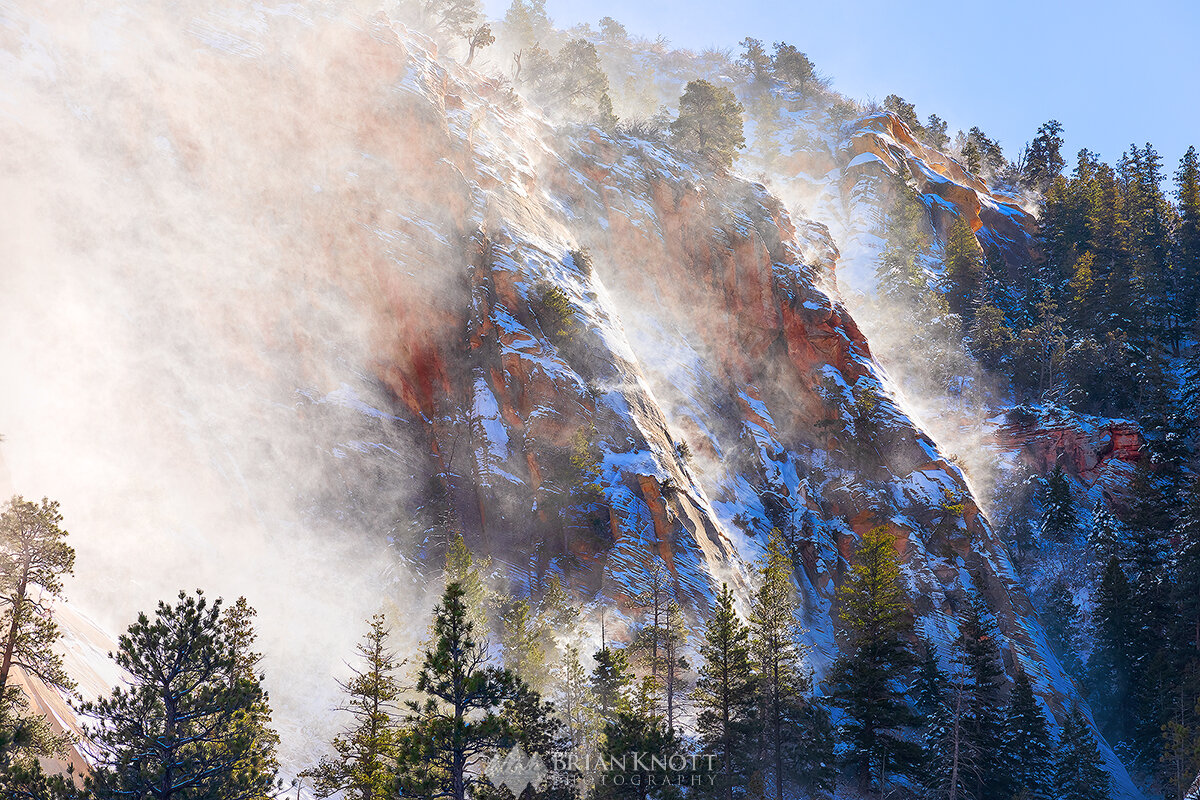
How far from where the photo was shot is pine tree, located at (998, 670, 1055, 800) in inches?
1134

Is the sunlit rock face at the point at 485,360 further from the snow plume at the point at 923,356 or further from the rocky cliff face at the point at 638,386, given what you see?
the snow plume at the point at 923,356

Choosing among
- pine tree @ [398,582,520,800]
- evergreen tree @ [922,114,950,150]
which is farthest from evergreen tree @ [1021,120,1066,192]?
pine tree @ [398,582,520,800]

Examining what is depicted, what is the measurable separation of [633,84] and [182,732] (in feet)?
303

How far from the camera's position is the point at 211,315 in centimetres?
3641

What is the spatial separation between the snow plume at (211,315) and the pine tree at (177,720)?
43.2 ft

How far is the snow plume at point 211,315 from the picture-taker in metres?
30.7

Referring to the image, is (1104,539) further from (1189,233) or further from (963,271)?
(1189,233)

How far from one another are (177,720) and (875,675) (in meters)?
25.7

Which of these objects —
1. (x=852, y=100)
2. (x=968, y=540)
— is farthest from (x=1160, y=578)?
(x=852, y=100)

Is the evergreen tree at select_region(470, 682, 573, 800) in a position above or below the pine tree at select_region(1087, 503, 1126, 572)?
below

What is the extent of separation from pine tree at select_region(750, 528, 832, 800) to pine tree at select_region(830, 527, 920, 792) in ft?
6.74

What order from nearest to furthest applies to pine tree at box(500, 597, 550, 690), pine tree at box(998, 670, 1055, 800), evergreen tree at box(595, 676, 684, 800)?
1. evergreen tree at box(595, 676, 684, 800)
2. pine tree at box(500, 597, 550, 690)
3. pine tree at box(998, 670, 1055, 800)

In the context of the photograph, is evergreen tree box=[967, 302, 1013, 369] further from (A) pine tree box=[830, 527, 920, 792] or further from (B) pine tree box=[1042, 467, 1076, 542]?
(A) pine tree box=[830, 527, 920, 792]

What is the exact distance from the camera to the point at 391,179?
41.6 metres
